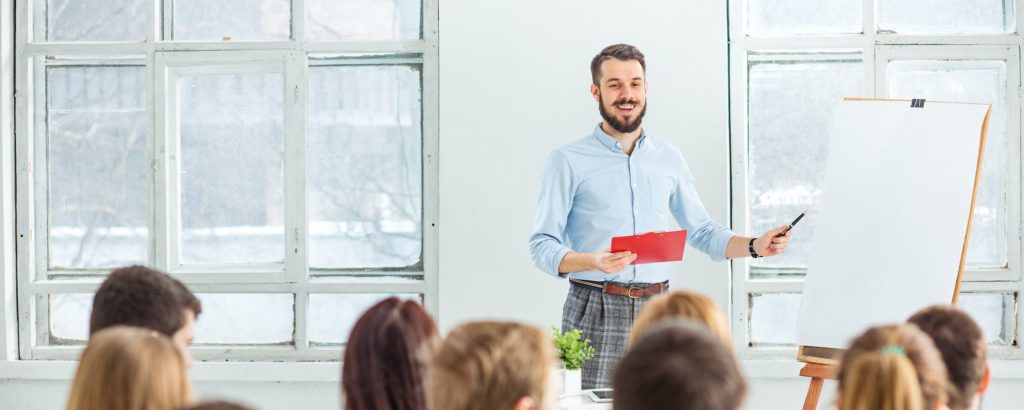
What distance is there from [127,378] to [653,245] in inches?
69.9

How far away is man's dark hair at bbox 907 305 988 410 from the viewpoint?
1.82 metres

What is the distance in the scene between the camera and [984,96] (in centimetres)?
384

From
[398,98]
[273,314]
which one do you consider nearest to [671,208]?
[398,98]

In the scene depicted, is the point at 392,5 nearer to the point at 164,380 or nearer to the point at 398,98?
the point at 398,98

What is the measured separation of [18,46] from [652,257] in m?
2.81

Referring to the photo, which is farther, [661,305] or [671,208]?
[671,208]

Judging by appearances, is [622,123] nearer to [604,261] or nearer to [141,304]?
[604,261]

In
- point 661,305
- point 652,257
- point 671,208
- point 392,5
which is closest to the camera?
point 661,305

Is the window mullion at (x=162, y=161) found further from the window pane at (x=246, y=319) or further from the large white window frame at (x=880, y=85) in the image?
the large white window frame at (x=880, y=85)

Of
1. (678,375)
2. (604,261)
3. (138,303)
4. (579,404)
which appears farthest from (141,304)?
(604,261)

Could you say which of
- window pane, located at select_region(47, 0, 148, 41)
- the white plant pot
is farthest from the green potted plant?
window pane, located at select_region(47, 0, 148, 41)

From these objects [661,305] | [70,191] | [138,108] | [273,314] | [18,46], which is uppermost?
[18,46]

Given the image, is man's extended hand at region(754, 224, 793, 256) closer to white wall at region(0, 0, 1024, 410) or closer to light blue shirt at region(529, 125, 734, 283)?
light blue shirt at region(529, 125, 734, 283)

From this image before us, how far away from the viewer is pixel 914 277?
307 cm
